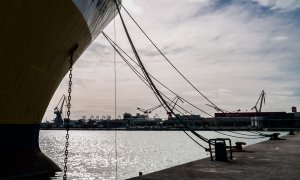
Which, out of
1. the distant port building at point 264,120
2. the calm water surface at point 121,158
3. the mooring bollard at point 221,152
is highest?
the distant port building at point 264,120

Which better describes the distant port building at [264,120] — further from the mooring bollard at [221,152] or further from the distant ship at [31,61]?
the distant ship at [31,61]

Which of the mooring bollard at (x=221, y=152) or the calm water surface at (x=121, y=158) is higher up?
the mooring bollard at (x=221, y=152)

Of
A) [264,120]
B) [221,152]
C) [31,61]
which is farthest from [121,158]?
[264,120]

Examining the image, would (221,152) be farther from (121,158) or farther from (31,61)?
(121,158)

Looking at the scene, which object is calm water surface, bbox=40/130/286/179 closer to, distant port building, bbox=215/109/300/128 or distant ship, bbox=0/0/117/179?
distant ship, bbox=0/0/117/179

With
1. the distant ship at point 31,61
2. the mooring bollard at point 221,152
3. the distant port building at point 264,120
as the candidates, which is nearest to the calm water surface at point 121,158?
the distant ship at point 31,61

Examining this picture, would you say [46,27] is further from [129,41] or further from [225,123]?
[225,123]

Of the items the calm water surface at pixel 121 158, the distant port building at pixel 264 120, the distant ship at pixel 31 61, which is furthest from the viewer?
the distant port building at pixel 264 120

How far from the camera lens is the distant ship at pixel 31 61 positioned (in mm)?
8852

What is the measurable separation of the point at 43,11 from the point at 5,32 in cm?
131

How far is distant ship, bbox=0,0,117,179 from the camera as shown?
29.0 ft

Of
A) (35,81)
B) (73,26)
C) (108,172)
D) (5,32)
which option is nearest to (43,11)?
(5,32)

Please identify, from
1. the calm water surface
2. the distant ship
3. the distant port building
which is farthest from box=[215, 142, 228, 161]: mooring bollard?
the distant port building

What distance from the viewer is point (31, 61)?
33.2 feet
